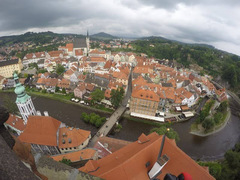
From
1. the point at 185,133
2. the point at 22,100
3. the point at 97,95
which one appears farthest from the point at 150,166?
the point at 97,95

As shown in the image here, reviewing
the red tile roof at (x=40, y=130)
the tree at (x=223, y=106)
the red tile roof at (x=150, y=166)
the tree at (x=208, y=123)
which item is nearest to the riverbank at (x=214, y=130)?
the tree at (x=208, y=123)

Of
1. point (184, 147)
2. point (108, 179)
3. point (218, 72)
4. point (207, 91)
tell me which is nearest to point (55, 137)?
point (108, 179)

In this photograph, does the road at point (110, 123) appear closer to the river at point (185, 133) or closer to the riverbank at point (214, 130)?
the river at point (185, 133)

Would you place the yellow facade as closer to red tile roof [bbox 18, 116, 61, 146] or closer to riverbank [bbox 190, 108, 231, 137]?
red tile roof [bbox 18, 116, 61, 146]

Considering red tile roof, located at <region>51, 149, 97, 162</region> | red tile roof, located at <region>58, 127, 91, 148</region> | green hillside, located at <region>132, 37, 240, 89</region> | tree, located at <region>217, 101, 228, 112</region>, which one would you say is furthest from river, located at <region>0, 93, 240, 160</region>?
green hillside, located at <region>132, 37, 240, 89</region>

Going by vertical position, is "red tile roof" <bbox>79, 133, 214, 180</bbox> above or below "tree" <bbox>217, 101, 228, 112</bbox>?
above

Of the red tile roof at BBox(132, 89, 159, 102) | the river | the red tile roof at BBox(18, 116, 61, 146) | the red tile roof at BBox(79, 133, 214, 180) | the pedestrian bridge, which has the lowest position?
the river

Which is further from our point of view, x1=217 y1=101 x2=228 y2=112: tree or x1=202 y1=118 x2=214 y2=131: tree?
x1=217 y1=101 x2=228 y2=112: tree

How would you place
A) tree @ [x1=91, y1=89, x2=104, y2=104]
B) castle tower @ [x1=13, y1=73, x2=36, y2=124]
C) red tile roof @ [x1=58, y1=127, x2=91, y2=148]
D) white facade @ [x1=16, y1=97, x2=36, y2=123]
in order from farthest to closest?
tree @ [x1=91, y1=89, x2=104, y2=104]
red tile roof @ [x1=58, y1=127, x2=91, y2=148]
white facade @ [x1=16, y1=97, x2=36, y2=123]
castle tower @ [x1=13, y1=73, x2=36, y2=124]
